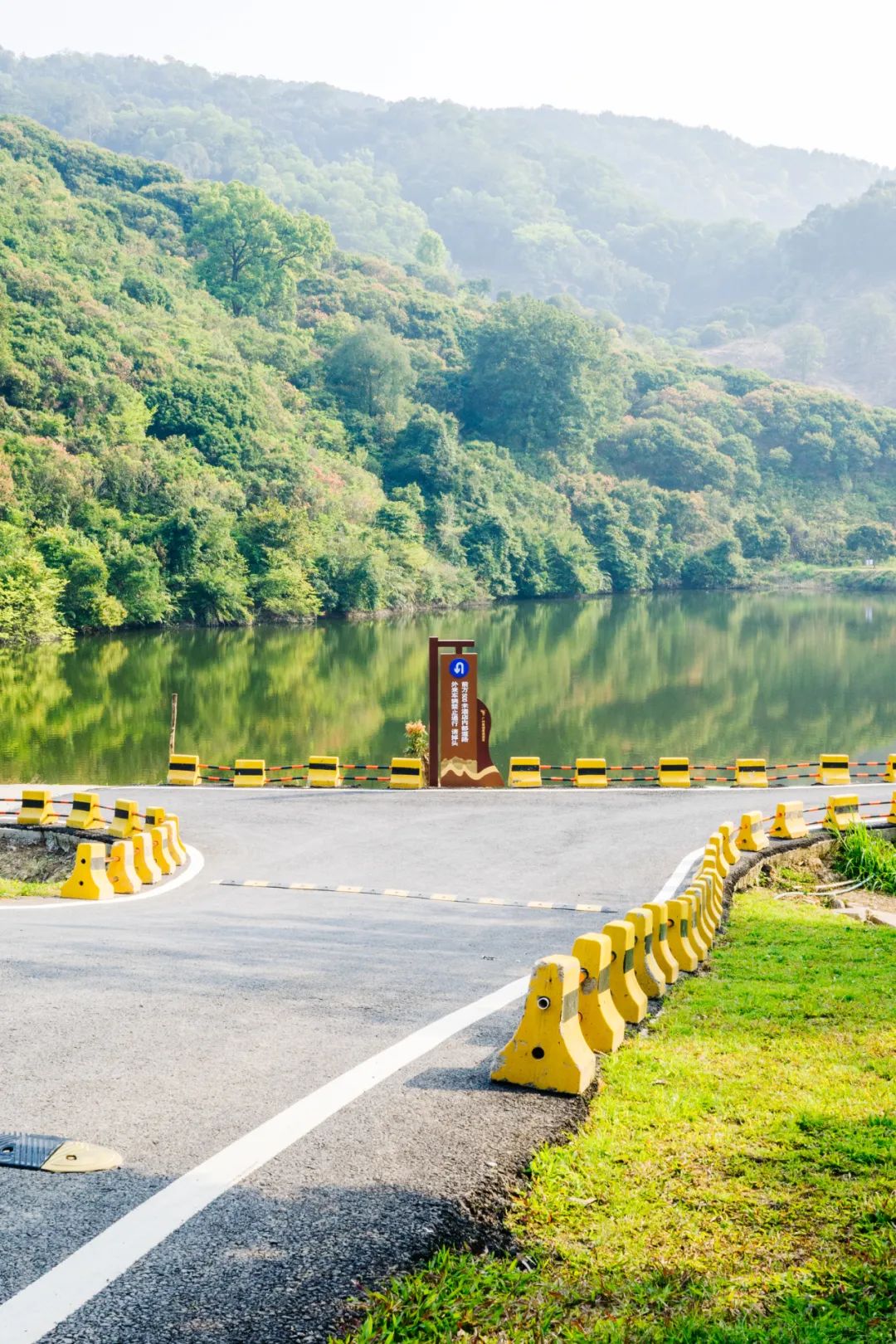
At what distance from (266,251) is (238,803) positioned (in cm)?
9655

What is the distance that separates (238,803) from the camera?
21.0 m

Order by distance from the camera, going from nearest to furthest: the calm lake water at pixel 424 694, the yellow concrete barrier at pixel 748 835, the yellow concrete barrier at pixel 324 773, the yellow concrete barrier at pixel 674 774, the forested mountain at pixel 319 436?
1. the yellow concrete barrier at pixel 748 835
2. the yellow concrete barrier at pixel 324 773
3. the yellow concrete barrier at pixel 674 774
4. the calm lake water at pixel 424 694
5. the forested mountain at pixel 319 436

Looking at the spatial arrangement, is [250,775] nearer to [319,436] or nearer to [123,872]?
[123,872]

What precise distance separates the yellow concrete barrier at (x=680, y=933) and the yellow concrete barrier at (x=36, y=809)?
37.8 feet

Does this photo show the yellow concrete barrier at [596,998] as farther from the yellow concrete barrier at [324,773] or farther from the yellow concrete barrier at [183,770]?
the yellow concrete barrier at [183,770]

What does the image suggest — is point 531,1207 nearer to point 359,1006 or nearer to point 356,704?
point 359,1006

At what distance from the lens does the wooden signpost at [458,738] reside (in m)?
23.1

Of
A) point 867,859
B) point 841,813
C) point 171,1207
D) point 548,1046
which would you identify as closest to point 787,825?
point 867,859

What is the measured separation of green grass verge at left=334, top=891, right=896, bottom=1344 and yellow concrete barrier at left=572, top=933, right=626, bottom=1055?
177mm

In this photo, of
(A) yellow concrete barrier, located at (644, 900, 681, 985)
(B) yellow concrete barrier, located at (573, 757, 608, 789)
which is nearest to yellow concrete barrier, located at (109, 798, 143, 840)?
(B) yellow concrete barrier, located at (573, 757, 608, 789)

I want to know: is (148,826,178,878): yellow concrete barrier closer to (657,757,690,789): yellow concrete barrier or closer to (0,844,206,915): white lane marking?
(0,844,206,915): white lane marking

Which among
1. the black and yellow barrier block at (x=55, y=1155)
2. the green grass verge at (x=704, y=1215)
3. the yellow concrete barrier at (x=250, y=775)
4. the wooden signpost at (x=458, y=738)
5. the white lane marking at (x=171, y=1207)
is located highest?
the wooden signpost at (x=458, y=738)

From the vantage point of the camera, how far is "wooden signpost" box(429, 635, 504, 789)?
23094 millimetres

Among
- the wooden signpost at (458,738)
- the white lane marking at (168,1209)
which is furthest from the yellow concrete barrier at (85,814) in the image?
the white lane marking at (168,1209)
